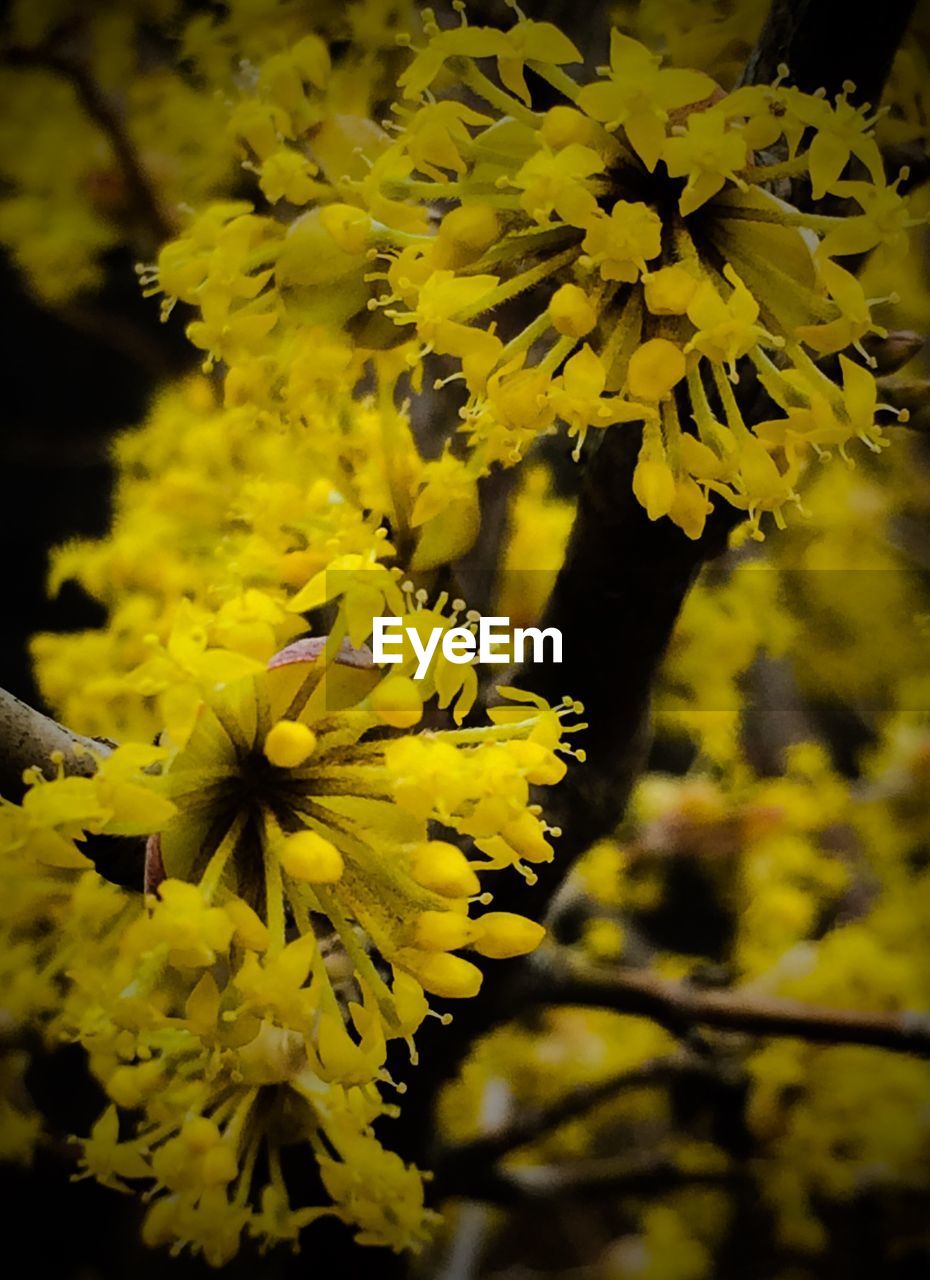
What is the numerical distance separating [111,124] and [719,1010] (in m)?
0.78

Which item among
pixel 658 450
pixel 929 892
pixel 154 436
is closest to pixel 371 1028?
pixel 658 450

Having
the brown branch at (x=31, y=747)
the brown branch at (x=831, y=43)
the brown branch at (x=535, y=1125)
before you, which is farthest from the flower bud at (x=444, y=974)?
the brown branch at (x=535, y=1125)

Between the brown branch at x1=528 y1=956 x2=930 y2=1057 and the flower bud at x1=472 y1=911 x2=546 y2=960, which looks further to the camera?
the brown branch at x1=528 y1=956 x2=930 y2=1057

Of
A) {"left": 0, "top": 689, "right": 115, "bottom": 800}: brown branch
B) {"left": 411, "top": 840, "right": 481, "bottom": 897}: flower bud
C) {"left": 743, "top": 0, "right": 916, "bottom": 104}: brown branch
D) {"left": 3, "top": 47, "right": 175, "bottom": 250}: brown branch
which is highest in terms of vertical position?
{"left": 743, "top": 0, "right": 916, "bottom": 104}: brown branch

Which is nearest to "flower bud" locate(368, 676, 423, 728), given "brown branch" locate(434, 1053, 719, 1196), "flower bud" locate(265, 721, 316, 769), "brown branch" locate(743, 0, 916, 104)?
"flower bud" locate(265, 721, 316, 769)

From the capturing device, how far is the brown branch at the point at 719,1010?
0.62 meters

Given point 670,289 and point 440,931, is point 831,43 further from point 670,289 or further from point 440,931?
point 440,931

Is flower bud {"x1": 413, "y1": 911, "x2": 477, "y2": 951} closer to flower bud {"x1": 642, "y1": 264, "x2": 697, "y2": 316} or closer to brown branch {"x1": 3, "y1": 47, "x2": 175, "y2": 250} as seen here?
flower bud {"x1": 642, "y1": 264, "x2": 697, "y2": 316}

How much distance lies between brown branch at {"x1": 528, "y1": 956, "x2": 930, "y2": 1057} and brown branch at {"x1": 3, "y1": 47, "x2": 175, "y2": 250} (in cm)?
67

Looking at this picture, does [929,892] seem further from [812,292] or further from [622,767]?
[812,292]

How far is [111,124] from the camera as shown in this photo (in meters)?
0.84

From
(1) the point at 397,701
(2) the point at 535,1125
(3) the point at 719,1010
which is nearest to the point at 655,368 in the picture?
(1) the point at 397,701

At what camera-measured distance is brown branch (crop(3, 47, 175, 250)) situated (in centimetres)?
82

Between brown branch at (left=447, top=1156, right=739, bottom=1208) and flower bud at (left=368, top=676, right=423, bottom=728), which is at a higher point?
flower bud at (left=368, top=676, right=423, bottom=728)
